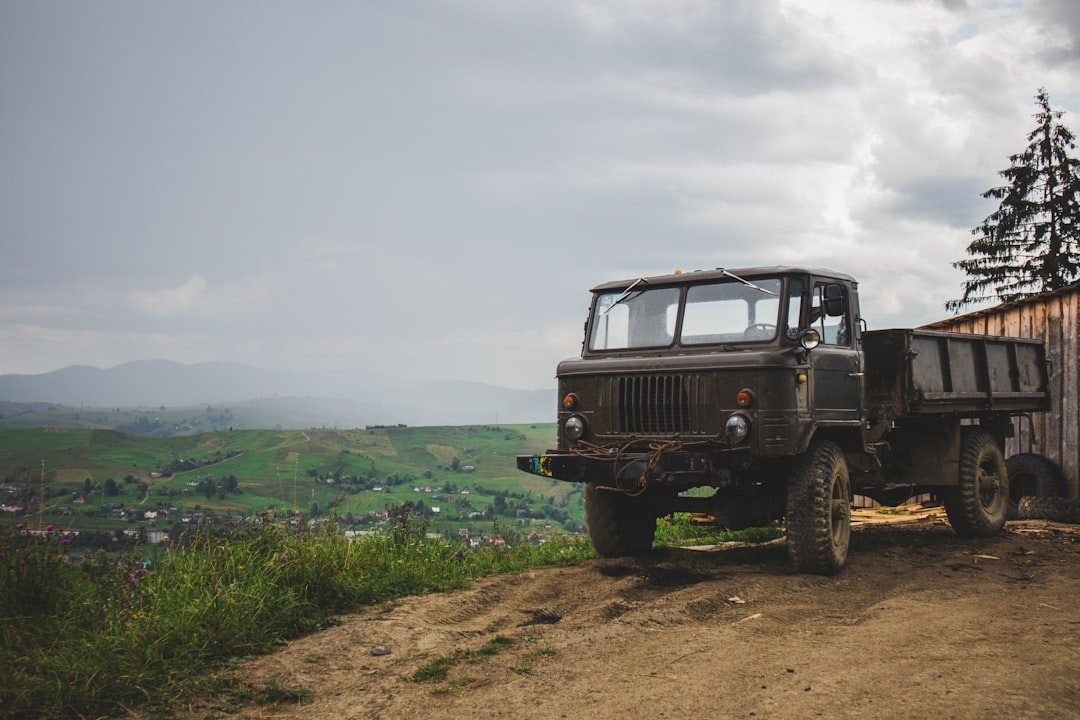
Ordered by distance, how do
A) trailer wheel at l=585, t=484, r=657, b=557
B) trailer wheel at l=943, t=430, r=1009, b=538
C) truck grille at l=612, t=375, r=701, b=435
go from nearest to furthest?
1. truck grille at l=612, t=375, r=701, b=435
2. trailer wheel at l=585, t=484, r=657, b=557
3. trailer wheel at l=943, t=430, r=1009, b=538

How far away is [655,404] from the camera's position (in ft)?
26.5

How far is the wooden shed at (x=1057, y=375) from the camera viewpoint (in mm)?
13562

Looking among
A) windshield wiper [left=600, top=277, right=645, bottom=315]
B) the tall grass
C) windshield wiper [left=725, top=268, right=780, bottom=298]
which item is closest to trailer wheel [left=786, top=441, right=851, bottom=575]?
windshield wiper [left=725, top=268, right=780, bottom=298]

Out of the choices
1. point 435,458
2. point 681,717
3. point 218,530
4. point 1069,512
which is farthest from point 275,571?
point 435,458

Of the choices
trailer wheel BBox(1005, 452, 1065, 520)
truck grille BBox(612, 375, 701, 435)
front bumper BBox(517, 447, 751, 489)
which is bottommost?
trailer wheel BBox(1005, 452, 1065, 520)

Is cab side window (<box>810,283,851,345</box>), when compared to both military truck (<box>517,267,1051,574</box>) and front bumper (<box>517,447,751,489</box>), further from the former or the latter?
front bumper (<box>517,447,751,489</box>)

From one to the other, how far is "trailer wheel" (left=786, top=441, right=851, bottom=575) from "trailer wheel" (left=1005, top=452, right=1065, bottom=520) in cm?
710

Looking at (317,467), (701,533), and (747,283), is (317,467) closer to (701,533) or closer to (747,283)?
(701,533)

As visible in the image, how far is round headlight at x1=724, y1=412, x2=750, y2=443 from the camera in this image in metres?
7.61

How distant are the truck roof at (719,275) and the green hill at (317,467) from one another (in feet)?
72.4

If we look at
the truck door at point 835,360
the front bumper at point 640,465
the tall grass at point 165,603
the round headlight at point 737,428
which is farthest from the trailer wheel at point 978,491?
the tall grass at point 165,603

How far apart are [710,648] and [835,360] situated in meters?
3.90

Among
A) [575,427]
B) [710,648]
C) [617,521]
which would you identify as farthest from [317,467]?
[710,648]

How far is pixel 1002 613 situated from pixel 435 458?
80216 mm
